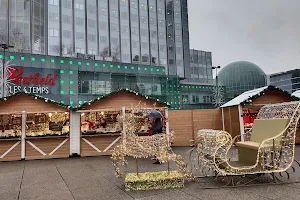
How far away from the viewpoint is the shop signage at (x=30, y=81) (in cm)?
2717

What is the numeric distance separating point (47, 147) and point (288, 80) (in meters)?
63.6

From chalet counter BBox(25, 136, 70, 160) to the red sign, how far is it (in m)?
17.9

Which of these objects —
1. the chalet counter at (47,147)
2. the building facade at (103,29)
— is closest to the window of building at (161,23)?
the building facade at (103,29)

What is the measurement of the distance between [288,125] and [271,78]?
2650 inches

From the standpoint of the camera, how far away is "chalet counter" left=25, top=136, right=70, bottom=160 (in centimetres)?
1200

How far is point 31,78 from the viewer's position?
28.2m

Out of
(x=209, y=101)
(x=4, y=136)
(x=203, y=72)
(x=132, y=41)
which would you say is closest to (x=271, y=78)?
(x=203, y=72)

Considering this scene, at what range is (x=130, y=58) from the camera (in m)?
47.8

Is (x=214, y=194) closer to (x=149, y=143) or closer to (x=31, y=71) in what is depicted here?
(x=149, y=143)

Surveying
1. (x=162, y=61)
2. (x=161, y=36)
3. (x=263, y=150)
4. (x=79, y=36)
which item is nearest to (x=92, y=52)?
(x=79, y=36)

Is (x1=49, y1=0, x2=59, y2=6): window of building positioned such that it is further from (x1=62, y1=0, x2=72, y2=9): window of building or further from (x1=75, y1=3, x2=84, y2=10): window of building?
(x1=75, y1=3, x2=84, y2=10): window of building

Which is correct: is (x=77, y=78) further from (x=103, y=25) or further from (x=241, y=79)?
(x=241, y=79)

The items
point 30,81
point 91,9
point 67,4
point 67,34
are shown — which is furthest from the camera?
point 91,9

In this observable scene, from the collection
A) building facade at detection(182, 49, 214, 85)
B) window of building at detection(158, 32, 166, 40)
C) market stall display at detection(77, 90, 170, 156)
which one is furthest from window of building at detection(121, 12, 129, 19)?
market stall display at detection(77, 90, 170, 156)
